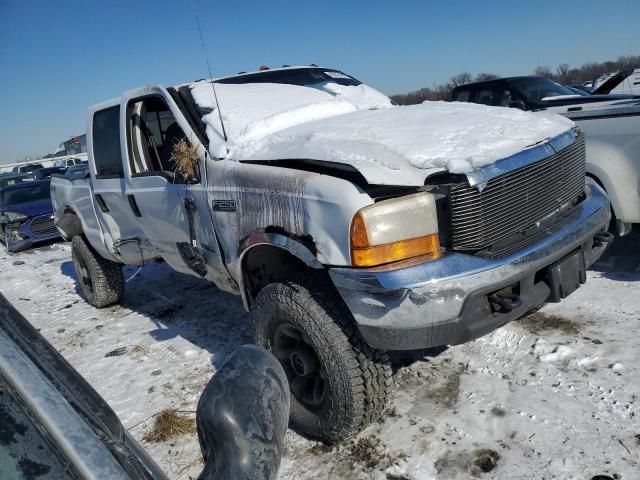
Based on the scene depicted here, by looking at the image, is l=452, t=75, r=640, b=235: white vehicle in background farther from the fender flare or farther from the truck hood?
the fender flare

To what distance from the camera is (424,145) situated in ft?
7.54

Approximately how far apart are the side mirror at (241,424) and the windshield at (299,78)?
3.14 meters

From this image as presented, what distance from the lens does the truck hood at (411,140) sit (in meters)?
2.16

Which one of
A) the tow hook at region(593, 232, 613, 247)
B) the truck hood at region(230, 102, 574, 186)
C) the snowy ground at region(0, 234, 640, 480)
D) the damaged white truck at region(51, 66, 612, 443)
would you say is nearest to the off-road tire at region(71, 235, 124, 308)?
the snowy ground at region(0, 234, 640, 480)

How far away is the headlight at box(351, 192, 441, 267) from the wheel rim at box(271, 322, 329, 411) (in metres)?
0.62

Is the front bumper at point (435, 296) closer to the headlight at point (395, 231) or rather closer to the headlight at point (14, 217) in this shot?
the headlight at point (395, 231)

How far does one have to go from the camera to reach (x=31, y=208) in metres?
10.2

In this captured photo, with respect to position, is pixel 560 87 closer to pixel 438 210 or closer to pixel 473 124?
pixel 473 124

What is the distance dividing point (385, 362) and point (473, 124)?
133 cm

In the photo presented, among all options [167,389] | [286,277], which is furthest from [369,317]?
[167,389]

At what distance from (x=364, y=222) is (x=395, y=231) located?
148 mm

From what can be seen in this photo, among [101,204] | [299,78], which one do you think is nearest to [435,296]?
[299,78]

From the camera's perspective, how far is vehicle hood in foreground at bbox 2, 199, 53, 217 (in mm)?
10094

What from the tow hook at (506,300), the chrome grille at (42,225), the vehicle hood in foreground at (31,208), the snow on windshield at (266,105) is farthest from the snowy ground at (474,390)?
the vehicle hood in foreground at (31,208)
